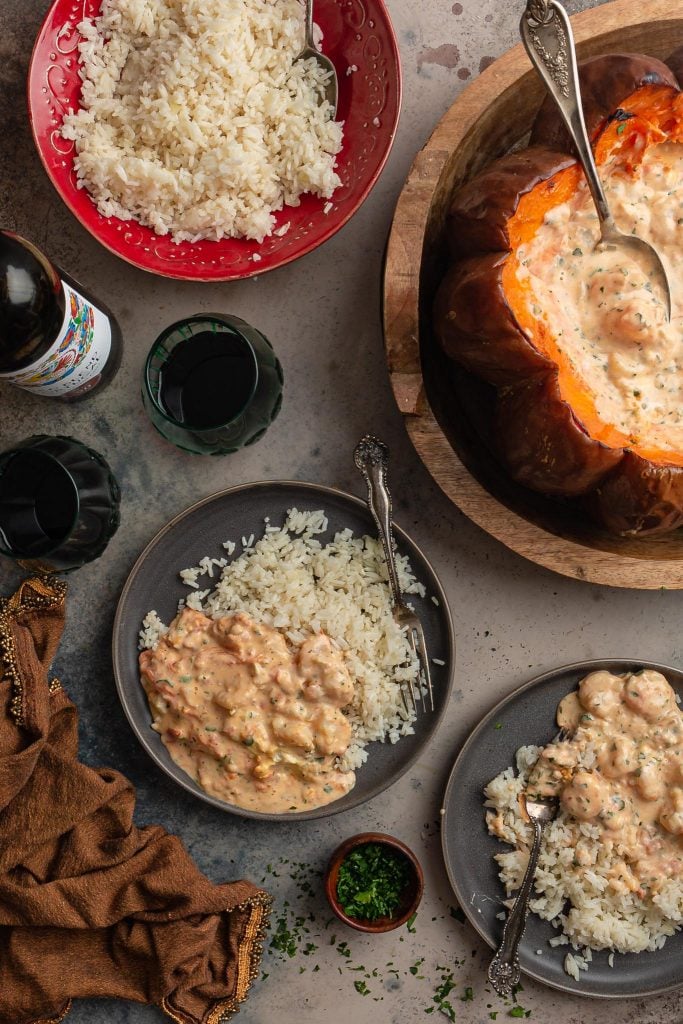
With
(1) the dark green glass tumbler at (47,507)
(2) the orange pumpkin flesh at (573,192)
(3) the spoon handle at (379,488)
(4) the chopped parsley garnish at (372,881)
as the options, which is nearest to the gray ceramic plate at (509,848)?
(4) the chopped parsley garnish at (372,881)

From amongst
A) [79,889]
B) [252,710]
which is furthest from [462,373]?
[79,889]

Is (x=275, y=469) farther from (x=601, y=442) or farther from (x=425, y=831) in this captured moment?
(x=425, y=831)

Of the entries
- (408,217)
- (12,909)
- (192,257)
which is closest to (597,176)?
(408,217)

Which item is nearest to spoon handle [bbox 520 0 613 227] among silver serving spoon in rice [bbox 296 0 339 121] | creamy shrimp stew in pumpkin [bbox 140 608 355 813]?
silver serving spoon in rice [bbox 296 0 339 121]

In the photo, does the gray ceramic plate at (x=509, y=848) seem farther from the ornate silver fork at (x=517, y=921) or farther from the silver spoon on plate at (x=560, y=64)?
the silver spoon on plate at (x=560, y=64)

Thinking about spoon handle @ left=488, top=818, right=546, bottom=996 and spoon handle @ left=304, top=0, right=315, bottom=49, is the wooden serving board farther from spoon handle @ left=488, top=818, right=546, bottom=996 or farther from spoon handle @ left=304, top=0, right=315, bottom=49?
spoon handle @ left=488, top=818, right=546, bottom=996

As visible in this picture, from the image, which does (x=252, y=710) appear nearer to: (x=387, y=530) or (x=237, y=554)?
(x=237, y=554)

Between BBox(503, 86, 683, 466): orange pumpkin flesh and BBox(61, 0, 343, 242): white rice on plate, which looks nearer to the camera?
BBox(503, 86, 683, 466): orange pumpkin flesh
